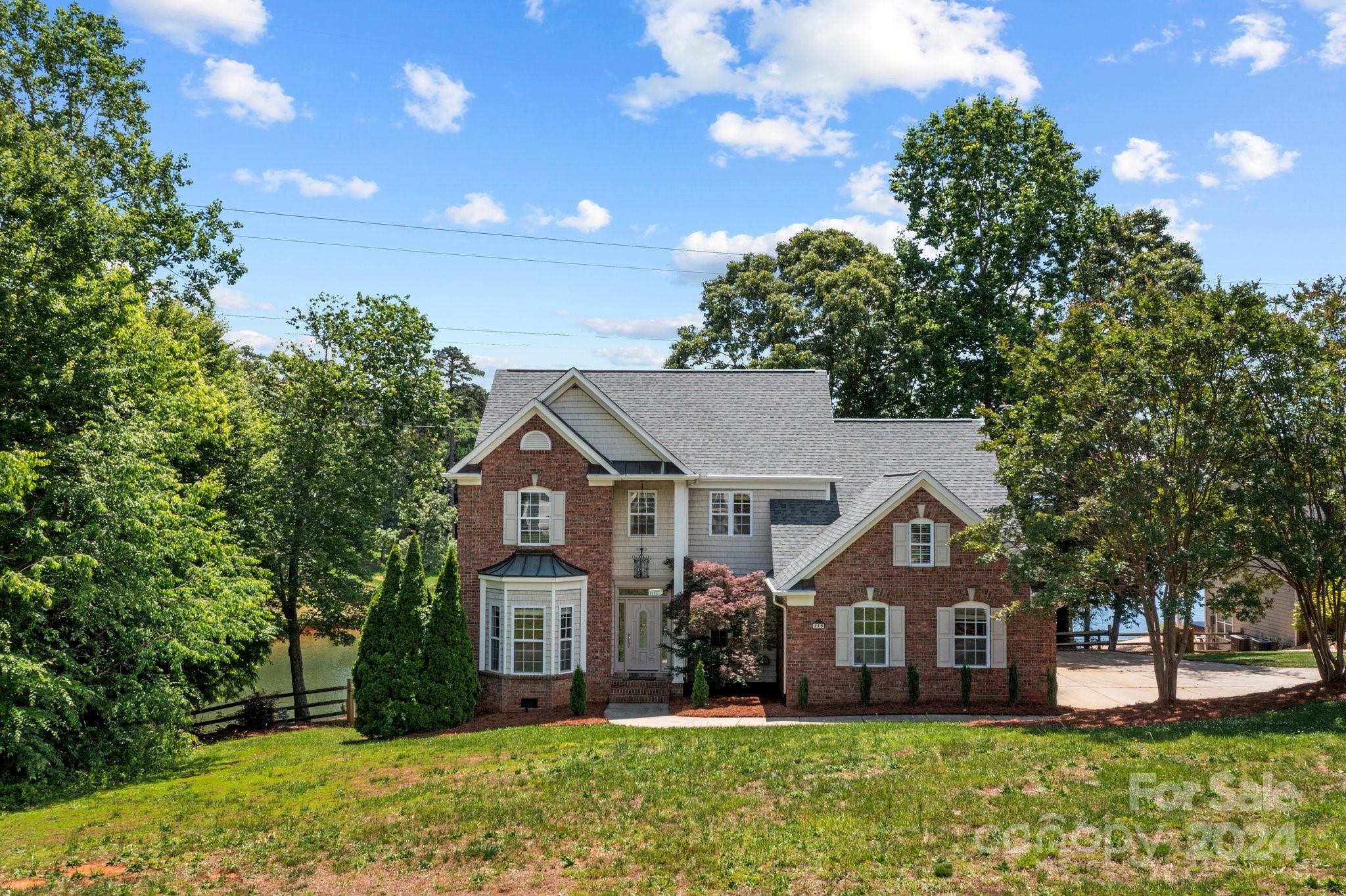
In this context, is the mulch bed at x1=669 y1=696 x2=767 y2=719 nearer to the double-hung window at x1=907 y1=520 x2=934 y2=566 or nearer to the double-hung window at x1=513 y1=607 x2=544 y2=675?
the double-hung window at x1=513 y1=607 x2=544 y2=675

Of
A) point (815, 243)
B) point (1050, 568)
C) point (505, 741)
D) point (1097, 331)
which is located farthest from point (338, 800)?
point (815, 243)

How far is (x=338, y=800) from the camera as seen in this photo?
14250 mm

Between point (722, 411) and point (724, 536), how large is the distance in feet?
13.4

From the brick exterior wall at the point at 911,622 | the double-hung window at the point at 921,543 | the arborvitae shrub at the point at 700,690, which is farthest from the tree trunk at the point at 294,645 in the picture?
the double-hung window at the point at 921,543

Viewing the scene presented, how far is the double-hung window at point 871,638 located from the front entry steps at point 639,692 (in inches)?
196

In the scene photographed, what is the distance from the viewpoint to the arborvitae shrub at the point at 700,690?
22.1 m

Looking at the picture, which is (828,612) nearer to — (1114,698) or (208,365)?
(1114,698)

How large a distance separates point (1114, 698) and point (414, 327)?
2329 centimetres

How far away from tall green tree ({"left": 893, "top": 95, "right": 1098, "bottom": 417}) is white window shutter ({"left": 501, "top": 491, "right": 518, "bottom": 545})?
20.1 metres

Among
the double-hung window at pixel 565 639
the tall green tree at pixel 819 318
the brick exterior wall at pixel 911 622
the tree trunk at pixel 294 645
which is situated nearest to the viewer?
the brick exterior wall at pixel 911 622

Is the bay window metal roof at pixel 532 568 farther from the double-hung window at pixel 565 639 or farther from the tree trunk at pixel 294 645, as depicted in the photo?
the tree trunk at pixel 294 645

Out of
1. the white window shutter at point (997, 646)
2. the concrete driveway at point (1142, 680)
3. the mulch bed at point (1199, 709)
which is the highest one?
the white window shutter at point (997, 646)

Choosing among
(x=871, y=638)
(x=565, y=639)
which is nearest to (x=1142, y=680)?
(x=871, y=638)

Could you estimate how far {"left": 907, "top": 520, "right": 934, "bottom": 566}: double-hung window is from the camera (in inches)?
861
